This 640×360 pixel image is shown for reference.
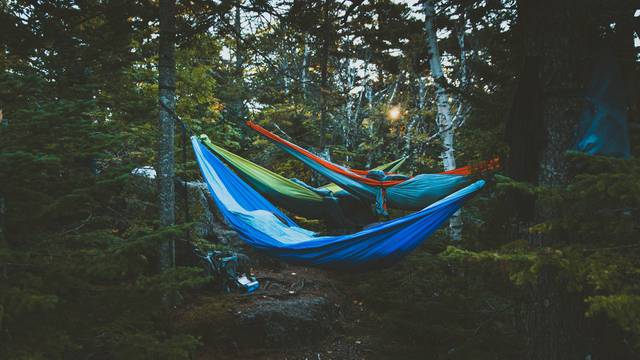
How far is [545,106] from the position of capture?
1.75m

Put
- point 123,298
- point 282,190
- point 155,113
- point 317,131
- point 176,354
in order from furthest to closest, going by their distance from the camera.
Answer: point 317,131, point 155,113, point 282,190, point 123,298, point 176,354

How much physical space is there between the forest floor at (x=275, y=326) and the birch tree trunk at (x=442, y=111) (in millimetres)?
1520

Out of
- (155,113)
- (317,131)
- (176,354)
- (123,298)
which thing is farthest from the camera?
(317,131)

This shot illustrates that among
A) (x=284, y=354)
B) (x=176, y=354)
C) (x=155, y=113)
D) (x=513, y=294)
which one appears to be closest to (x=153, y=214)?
(x=155, y=113)

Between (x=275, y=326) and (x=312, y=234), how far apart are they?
35.4 inches

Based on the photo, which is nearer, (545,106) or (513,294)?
(545,106)

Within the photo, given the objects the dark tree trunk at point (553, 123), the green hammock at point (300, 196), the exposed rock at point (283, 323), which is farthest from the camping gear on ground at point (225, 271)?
the dark tree trunk at point (553, 123)

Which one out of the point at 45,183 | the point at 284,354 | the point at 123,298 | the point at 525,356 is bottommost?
the point at 284,354

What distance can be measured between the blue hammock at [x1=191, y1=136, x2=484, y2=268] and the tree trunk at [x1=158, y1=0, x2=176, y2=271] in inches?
13.8

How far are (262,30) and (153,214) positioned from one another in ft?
7.34

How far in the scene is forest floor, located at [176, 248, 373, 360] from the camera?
8.42 feet

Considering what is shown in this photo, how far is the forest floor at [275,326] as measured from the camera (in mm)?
2566

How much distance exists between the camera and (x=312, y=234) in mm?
3291

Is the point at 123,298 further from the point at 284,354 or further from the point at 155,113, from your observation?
the point at 155,113
